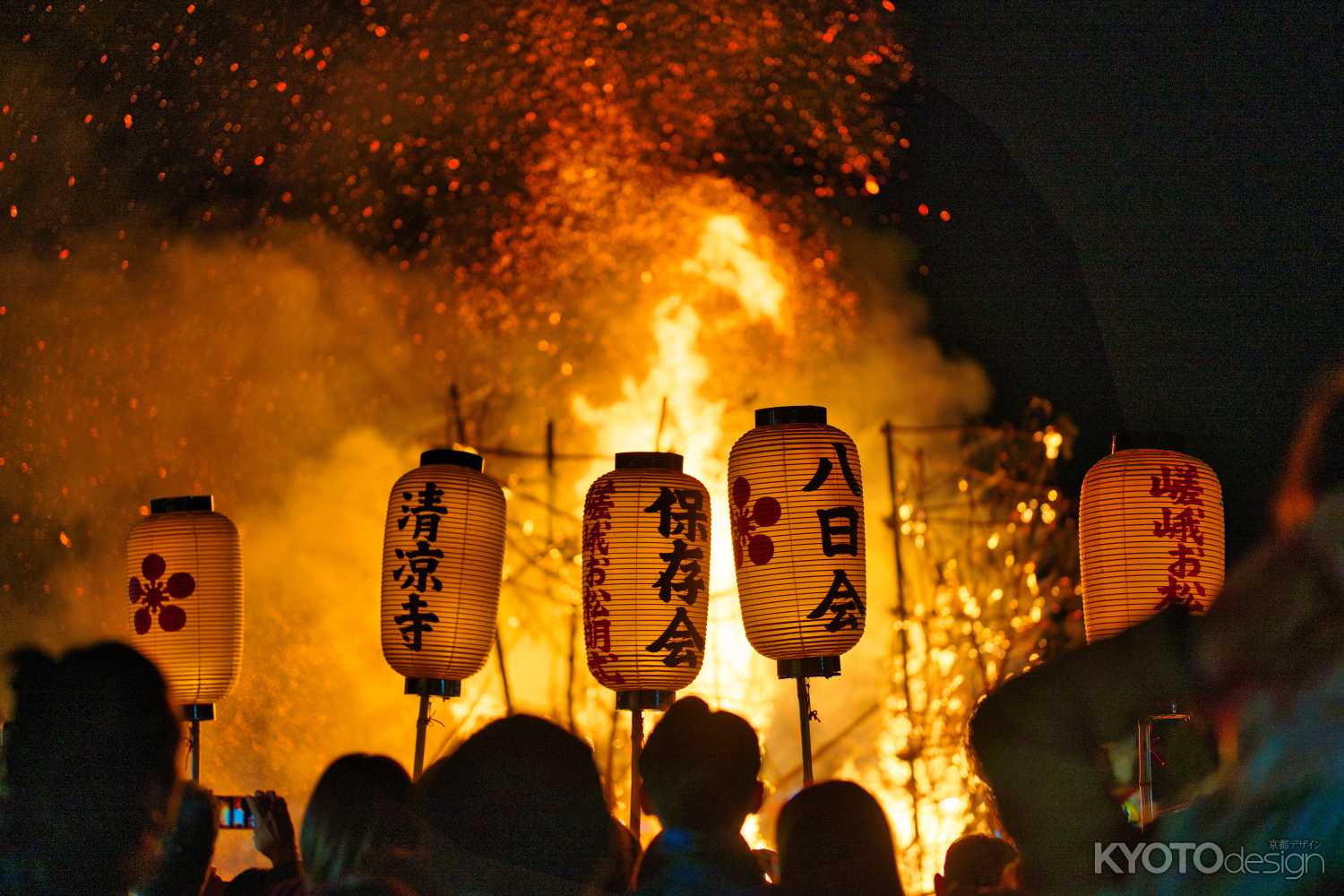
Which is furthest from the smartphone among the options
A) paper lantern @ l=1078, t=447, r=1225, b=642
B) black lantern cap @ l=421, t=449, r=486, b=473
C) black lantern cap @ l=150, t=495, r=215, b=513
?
paper lantern @ l=1078, t=447, r=1225, b=642

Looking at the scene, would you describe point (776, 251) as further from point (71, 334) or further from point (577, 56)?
point (71, 334)

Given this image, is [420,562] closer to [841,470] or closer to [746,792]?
[841,470]

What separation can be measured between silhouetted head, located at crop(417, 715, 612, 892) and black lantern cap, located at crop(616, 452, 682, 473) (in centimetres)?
388

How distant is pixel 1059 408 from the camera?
10.7 m

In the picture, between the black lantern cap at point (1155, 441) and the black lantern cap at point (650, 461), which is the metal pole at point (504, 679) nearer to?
the black lantern cap at point (650, 461)

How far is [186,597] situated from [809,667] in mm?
2749

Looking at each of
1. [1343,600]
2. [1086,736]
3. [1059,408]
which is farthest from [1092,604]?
[1059,408]

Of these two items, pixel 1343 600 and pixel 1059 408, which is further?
pixel 1059 408

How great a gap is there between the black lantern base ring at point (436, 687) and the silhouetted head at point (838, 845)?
3903 millimetres

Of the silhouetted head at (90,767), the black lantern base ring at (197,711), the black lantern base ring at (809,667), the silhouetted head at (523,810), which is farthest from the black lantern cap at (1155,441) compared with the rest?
the silhouetted head at (90,767)

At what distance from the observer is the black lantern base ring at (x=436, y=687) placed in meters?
5.89

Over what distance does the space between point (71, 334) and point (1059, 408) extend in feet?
22.9
